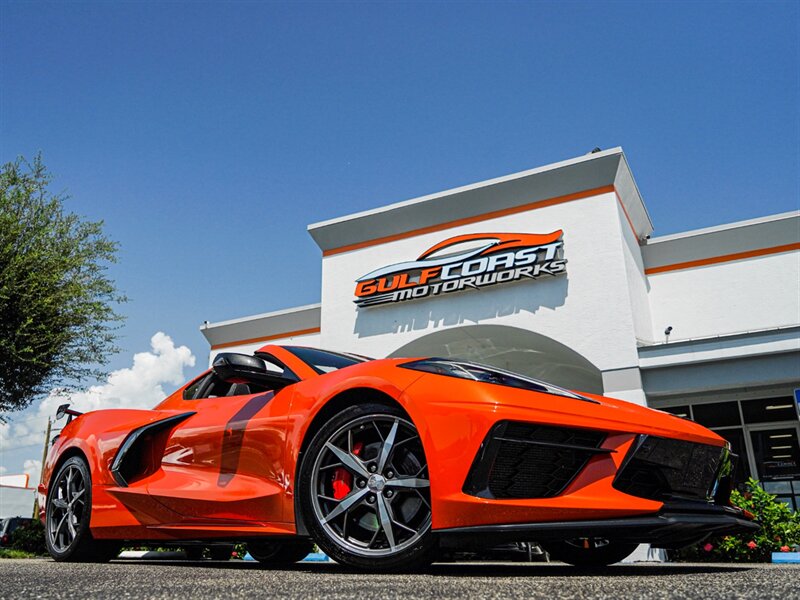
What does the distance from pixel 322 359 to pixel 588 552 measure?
192 cm

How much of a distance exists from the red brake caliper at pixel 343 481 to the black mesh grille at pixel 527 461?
0.64 meters

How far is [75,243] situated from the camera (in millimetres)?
12539

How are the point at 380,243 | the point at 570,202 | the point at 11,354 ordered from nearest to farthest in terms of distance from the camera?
the point at 11,354
the point at 570,202
the point at 380,243

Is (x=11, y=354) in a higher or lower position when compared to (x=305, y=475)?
higher

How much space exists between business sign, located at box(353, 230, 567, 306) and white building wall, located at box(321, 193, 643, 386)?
17 cm

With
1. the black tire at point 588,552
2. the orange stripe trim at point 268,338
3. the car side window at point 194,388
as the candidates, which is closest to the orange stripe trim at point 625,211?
the orange stripe trim at point 268,338

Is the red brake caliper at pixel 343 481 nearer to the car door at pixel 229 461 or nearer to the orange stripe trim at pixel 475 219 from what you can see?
the car door at pixel 229 461

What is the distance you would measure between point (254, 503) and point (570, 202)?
1084cm

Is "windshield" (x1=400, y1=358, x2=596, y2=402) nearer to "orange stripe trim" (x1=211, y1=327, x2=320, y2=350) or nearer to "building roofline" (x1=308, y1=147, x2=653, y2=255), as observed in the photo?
"building roofline" (x1=308, y1=147, x2=653, y2=255)

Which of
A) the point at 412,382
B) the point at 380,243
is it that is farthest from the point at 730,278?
the point at 412,382

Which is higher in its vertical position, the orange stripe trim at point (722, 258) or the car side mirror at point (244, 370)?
the orange stripe trim at point (722, 258)

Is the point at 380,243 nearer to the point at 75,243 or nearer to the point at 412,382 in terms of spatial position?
the point at 75,243

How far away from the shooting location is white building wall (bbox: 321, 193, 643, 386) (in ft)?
39.1

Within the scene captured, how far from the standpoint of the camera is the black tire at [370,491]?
268 cm
